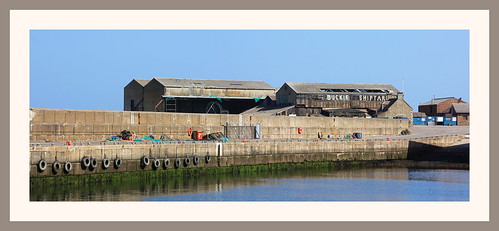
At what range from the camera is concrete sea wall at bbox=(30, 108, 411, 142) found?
57125 mm

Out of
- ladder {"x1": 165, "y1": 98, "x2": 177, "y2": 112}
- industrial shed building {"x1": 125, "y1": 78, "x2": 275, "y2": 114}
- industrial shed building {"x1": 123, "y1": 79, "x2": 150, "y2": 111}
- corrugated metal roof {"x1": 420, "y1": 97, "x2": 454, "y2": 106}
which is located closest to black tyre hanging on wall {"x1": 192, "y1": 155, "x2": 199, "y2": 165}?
industrial shed building {"x1": 125, "y1": 78, "x2": 275, "y2": 114}

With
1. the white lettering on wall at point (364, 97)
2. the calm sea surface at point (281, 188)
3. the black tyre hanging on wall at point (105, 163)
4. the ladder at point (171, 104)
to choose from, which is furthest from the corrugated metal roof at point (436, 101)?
the black tyre hanging on wall at point (105, 163)

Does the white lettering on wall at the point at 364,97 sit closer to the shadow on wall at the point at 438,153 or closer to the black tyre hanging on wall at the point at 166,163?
the shadow on wall at the point at 438,153

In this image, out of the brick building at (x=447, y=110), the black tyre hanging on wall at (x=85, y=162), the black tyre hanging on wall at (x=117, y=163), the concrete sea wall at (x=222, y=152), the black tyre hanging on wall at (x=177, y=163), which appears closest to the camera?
the concrete sea wall at (x=222, y=152)

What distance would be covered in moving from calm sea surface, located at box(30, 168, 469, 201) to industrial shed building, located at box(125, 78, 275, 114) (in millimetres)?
35154

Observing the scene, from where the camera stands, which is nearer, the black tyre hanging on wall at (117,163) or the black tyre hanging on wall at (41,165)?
the black tyre hanging on wall at (41,165)

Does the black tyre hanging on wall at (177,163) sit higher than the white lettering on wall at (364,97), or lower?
lower

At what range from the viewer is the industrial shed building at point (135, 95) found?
96812mm

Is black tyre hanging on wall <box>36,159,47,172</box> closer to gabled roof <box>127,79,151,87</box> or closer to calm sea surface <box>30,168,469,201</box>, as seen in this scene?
calm sea surface <box>30,168,469,201</box>

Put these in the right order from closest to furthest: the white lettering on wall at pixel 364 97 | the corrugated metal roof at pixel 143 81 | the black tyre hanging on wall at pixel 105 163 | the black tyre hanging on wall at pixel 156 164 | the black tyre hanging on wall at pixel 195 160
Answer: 1. the black tyre hanging on wall at pixel 105 163
2. the black tyre hanging on wall at pixel 156 164
3. the black tyre hanging on wall at pixel 195 160
4. the white lettering on wall at pixel 364 97
5. the corrugated metal roof at pixel 143 81

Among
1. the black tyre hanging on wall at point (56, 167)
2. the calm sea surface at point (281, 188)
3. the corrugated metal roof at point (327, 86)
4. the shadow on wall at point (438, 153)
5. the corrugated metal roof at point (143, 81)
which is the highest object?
the corrugated metal roof at point (143, 81)

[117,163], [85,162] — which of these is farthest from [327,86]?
[85,162]

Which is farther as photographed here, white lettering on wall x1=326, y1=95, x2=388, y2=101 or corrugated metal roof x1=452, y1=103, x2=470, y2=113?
corrugated metal roof x1=452, y1=103, x2=470, y2=113

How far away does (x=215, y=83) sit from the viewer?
9825 centimetres
